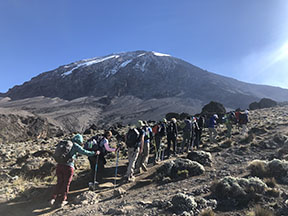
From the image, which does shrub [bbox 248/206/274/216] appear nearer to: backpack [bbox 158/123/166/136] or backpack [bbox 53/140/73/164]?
backpack [bbox 53/140/73/164]

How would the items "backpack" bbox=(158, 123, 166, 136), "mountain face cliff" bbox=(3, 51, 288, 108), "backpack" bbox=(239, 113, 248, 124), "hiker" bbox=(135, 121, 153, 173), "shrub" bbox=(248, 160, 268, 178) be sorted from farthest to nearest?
1. "mountain face cliff" bbox=(3, 51, 288, 108)
2. "backpack" bbox=(239, 113, 248, 124)
3. "backpack" bbox=(158, 123, 166, 136)
4. "hiker" bbox=(135, 121, 153, 173)
5. "shrub" bbox=(248, 160, 268, 178)

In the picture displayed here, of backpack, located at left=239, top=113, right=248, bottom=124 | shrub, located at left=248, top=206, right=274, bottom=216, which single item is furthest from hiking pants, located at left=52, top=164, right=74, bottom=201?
backpack, located at left=239, top=113, right=248, bottom=124

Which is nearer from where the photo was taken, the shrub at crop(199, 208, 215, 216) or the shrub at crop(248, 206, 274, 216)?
the shrub at crop(248, 206, 274, 216)

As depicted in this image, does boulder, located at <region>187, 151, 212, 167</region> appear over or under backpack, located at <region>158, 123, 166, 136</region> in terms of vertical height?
under

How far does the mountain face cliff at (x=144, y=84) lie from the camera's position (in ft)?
309

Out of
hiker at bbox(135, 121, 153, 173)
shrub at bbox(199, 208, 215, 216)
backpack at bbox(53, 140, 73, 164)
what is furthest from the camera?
hiker at bbox(135, 121, 153, 173)

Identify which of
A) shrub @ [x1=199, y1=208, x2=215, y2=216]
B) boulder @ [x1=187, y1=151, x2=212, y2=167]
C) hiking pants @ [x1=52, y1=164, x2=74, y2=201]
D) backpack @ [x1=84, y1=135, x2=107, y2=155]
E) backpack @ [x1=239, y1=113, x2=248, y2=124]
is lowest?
shrub @ [x1=199, y1=208, x2=215, y2=216]

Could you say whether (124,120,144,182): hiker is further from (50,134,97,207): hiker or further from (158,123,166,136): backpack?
(158,123,166,136): backpack

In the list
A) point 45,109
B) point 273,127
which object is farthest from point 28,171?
point 45,109

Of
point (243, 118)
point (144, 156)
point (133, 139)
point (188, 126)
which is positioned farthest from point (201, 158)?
point (243, 118)

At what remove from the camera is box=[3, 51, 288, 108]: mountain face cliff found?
309ft

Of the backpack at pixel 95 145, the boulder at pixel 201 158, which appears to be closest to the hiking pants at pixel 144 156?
the backpack at pixel 95 145

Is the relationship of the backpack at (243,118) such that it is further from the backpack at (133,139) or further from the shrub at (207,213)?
the shrub at (207,213)

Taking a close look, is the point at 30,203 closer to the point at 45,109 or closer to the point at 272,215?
the point at 272,215
